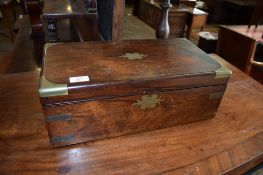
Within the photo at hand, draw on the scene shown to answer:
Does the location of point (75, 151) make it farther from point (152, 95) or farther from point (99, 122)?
point (152, 95)

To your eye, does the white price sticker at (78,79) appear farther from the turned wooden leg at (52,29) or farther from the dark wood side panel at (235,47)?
the dark wood side panel at (235,47)

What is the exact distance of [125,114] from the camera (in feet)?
1.91

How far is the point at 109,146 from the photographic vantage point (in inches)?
23.2

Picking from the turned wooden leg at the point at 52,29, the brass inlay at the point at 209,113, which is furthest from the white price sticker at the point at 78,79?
the turned wooden leg at the point at 52,29

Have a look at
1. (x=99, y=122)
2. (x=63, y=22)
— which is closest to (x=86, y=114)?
(x=99, y=122)

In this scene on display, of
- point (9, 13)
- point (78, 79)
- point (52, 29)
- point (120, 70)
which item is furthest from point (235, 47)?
point (9, 13)

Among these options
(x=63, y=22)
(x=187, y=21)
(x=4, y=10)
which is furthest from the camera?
(x=187, y=21)

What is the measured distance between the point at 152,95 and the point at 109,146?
0.61 feet

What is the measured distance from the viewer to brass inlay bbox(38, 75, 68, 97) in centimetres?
48

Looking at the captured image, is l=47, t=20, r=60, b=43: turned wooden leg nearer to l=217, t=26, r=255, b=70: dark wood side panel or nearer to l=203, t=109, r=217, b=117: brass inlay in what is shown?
l=203, t=109, r=217, b=117: brass inlay

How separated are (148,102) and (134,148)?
0.14 meters

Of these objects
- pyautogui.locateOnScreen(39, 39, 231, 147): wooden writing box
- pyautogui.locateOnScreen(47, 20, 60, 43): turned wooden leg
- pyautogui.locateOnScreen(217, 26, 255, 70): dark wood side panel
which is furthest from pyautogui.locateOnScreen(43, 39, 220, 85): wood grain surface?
pyautogui.locateOnScreen(217, 26, 255, 70): dark wood side panel

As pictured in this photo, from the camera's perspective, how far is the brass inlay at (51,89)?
1.57ft

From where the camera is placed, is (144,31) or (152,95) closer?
(152,95)
